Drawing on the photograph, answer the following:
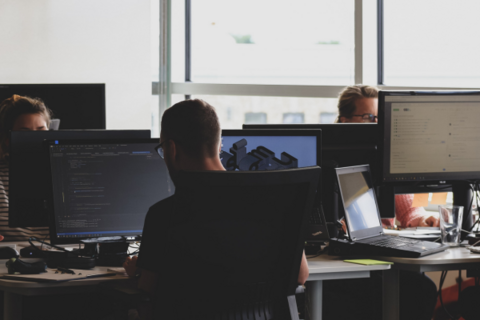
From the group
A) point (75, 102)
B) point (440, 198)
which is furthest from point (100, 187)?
point (75, 102)

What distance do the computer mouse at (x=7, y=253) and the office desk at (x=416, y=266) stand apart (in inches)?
53.1

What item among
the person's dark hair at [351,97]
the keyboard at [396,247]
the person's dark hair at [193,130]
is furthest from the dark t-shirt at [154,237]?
the person's dark hair at [351,97]

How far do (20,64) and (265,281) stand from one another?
3.42 metres

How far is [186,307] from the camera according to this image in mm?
1309

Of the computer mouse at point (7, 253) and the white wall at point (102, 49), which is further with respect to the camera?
the white wall at point (102, 49)

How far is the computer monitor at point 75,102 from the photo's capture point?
382 cm

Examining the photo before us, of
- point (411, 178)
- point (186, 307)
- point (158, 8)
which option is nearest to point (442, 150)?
point (411, 178)

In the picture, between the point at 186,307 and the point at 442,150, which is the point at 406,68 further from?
the point at 186,307

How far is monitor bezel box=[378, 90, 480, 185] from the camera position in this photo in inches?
84.9

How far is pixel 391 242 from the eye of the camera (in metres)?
1.97

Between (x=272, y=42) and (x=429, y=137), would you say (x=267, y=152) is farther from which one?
(x=272, y=42)

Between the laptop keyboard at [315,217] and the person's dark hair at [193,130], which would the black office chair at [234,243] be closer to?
the person's dark hair at [193,130]

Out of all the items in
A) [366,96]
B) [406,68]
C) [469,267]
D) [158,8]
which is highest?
[158,8]

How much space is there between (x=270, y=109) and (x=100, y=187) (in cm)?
269
